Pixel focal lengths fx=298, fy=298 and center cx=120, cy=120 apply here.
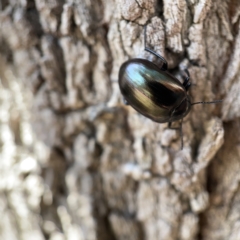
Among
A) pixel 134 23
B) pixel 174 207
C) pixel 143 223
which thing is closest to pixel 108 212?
pixel 143 223

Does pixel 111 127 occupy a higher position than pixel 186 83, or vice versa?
pixel 186 83

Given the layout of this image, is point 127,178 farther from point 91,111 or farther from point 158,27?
point 158,27

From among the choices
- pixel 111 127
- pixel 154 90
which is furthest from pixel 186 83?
pixel 111 127

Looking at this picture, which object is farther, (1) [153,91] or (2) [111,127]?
(2) [111,127]

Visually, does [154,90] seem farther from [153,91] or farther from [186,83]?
[186,83]
